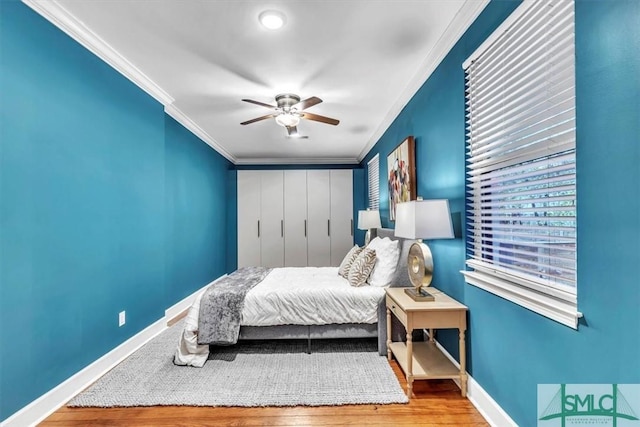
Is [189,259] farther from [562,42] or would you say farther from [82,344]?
[562,42]

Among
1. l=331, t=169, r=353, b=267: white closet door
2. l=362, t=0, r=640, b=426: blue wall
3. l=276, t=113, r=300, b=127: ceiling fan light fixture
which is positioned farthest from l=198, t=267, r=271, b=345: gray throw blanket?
l=331, t=169, r=353, b=267: white closet door

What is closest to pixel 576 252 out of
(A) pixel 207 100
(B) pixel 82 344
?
(B) pixel 82 344

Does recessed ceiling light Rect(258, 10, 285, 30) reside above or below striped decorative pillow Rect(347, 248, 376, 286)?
above

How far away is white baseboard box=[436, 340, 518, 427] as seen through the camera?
166cm

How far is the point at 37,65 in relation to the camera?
1854 millimetres

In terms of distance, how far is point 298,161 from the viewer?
652 centimetres

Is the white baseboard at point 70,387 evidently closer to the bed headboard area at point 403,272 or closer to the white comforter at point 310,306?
the white comforter at point 310,306

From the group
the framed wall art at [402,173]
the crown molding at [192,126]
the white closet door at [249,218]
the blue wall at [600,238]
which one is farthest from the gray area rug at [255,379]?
the white closet door at [249,218]

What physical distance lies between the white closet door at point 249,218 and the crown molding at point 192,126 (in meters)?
0.75

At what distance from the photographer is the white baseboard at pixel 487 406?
5.43 feet

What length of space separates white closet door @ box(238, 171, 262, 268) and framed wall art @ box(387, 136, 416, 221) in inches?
128

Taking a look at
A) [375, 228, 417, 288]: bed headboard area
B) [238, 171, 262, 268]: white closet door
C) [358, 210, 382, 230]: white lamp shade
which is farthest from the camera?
[238, 171, 262, 268]: white closet door

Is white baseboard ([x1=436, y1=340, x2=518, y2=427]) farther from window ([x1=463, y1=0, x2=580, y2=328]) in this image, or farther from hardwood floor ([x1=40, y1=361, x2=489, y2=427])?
window ([x1=463, y1=0, x2=580, y2=328])

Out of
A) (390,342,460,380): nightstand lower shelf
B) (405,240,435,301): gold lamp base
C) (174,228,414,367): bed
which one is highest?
(405,240,435,301): gold lamp base
